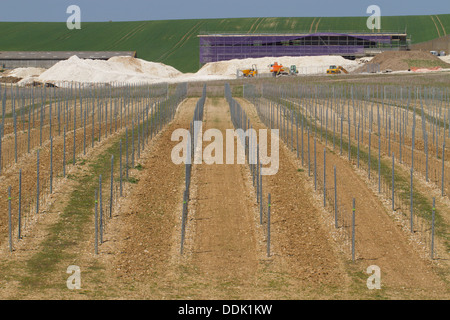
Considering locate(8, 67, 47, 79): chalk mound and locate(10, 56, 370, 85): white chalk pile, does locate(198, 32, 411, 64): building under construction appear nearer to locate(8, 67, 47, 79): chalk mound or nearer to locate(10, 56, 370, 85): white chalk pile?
locate(10, 56, 370, 85): white chalk pile

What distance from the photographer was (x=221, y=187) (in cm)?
2661

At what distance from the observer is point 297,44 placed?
4966 inches

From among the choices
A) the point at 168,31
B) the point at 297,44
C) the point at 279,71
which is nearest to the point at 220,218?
the point at 279,71

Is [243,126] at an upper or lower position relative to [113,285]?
upper

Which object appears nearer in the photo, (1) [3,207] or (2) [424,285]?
(2) [424,285]

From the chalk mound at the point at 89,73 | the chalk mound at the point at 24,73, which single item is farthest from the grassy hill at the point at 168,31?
the chalk mound at the point at 89,73

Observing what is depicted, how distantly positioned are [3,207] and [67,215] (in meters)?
2.07

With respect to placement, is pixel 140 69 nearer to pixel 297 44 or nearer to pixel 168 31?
pixel 297 44

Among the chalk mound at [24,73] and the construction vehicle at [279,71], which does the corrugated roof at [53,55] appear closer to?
the chalk mound at [24,73]

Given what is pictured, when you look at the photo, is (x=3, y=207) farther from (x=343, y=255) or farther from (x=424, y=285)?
(x=424, y=285)

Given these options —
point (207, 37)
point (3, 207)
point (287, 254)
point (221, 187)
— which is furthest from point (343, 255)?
point (207, 37)

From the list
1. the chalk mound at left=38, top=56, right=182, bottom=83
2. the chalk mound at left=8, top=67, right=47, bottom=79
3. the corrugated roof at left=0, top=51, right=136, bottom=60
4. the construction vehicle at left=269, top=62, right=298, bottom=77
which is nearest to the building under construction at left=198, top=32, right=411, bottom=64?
the corrugated roof at left=0, top=51, right=136, bottom=60

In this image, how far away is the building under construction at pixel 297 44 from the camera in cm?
12388

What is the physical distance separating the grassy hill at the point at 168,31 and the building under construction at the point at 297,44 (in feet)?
17.1
